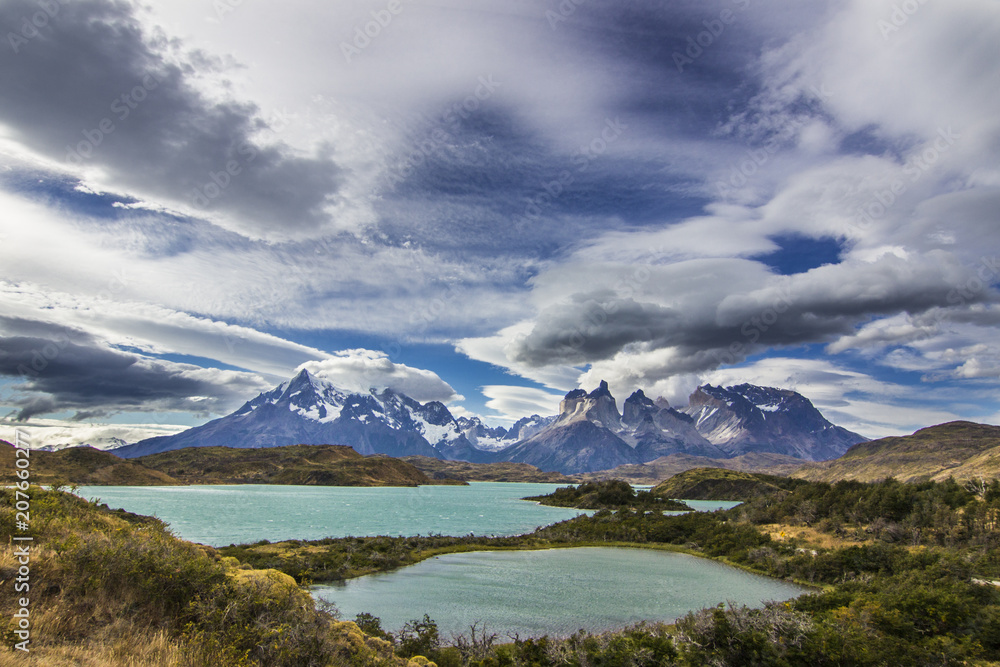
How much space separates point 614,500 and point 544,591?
119963 mm

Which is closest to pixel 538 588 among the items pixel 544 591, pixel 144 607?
pixel 544 591

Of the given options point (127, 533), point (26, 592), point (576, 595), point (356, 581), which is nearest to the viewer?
point (26, 592)

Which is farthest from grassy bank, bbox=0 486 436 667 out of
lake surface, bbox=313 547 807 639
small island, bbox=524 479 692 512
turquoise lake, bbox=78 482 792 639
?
small island, bbox=524 479 692 512

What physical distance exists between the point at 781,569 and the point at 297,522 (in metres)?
82.5

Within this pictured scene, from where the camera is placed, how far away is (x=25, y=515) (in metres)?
14.2

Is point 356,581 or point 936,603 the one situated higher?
point 936,603

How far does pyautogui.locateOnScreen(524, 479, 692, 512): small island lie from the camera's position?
14438cm

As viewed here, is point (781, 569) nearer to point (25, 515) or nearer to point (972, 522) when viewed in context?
point (972, 522)

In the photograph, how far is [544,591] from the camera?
4250cm

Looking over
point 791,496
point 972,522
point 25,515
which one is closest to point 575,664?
point 25,515

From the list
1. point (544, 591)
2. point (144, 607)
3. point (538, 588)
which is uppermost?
point (144, 607)

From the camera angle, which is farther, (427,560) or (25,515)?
(427,560)

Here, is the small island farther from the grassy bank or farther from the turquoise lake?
the grassy bank

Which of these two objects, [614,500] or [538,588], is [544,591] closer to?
[538,588]
